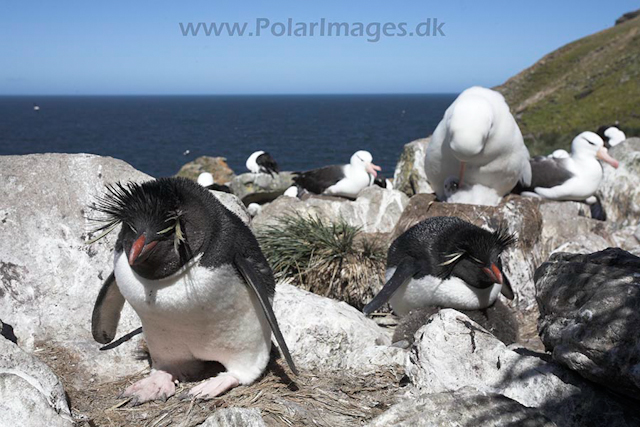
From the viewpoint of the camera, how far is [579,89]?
1655 inches

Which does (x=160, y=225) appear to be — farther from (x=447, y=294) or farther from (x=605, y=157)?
(x=605, y=157)

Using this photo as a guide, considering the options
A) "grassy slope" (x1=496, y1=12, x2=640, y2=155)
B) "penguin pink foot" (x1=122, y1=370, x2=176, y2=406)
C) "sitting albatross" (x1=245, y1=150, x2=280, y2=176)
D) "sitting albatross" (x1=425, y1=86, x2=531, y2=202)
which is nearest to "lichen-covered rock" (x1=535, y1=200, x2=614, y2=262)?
"sitting albatross" (x1=425, y1=86, x2=531, y2=202)

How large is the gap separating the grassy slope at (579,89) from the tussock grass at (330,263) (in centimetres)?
2151

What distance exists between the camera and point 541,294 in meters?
3.27

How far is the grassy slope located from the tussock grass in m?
21.5

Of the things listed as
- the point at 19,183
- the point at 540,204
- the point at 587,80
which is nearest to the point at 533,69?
the point at 587,80

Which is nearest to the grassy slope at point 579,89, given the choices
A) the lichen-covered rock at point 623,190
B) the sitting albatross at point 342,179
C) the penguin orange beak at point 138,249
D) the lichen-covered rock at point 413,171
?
the sitting albatross at point 342,179

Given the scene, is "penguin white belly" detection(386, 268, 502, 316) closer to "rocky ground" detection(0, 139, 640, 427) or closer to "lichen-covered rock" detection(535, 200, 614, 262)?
"rocky ground" detection(0, 139, 640, 427)

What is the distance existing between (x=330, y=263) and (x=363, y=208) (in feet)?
7.99

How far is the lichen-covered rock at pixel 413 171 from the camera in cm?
1050

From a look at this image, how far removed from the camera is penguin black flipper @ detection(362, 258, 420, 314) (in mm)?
4816

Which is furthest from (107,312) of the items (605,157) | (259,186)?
(259,186)

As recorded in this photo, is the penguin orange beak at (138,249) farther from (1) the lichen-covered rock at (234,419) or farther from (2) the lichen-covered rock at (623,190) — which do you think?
(2) the lichen-covered rock at (623,190)

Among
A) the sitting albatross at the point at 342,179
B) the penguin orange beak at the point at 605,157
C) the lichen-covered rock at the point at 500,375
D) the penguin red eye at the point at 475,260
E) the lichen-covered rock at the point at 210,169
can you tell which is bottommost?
the lichen-covered rock at the point at 210,169
